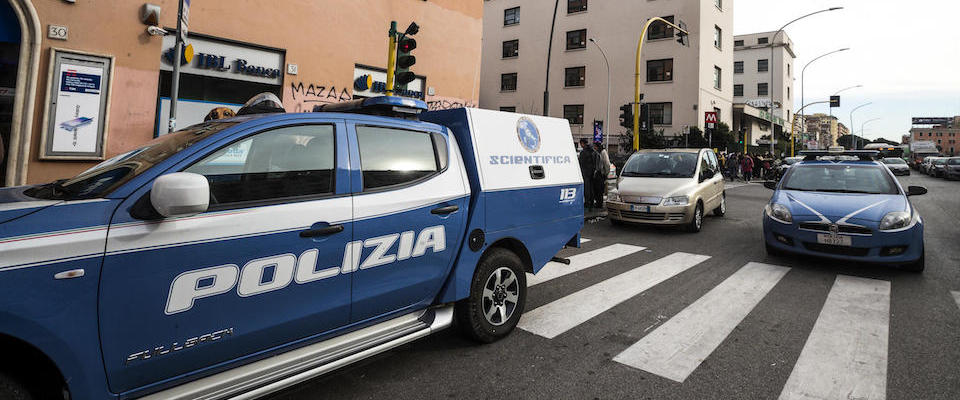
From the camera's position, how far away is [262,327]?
7.30 feet

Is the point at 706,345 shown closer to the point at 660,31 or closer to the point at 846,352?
the point at 846,352

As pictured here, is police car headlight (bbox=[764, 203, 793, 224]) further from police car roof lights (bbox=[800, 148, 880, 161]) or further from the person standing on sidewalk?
the person standing on sidewalk

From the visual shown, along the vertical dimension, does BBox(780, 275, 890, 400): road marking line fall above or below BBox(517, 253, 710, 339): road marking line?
above

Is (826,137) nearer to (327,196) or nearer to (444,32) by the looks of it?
(444,32)

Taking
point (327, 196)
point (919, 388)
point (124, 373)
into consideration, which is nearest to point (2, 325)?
point (124, 373)

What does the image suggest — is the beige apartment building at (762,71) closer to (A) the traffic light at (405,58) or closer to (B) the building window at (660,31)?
(B) the building window at (660,31)

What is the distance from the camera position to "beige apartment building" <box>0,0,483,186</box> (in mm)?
7293

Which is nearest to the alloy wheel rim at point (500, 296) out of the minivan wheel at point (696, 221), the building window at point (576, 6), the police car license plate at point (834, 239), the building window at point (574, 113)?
the police car license plate at point (834, 239)

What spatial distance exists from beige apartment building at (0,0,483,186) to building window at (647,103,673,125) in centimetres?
2453

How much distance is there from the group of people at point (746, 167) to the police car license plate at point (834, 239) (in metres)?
22.1

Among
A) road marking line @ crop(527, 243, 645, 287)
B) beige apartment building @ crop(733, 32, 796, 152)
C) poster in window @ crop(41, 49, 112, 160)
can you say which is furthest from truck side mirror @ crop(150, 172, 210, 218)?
beige apartment building @ crop(733, 32, 796, 152)

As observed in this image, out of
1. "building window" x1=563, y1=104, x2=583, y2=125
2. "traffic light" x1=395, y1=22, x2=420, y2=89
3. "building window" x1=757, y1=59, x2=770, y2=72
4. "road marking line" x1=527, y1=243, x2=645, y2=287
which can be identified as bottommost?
"building window" x1=563, y1=104, x2=583, y2=125

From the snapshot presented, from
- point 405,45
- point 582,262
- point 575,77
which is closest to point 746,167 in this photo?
point 575,77

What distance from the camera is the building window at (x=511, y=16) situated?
3908 centimetres
